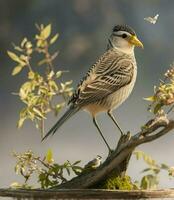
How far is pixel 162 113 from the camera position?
4.71ft

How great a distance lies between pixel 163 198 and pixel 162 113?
0.24 m

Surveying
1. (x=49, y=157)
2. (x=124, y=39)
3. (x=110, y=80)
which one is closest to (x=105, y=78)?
(x=110, y=80)

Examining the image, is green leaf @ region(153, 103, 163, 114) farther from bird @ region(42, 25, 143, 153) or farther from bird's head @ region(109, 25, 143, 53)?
bird's head @ region(109, 25, 143, 53)

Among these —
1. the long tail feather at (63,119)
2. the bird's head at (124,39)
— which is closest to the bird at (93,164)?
the long tail feather at (63,119)

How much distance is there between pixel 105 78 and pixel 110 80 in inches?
0.9

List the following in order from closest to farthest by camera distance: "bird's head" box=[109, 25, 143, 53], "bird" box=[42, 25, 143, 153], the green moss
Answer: the green moss, "bird" box=[42, 25, 143, 153], "bird's head" box=[109, 25, 143, 53]

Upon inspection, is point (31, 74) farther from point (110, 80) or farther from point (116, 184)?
point (110, 80)

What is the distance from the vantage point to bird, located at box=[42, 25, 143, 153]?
1866 millimetres

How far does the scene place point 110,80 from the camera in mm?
1963

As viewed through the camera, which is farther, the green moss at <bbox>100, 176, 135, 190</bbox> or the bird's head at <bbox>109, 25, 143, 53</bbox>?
the bird's head at <bbox>109, 25, 143, 53</bbox>

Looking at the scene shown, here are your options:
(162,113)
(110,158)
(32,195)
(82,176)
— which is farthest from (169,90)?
(32,195)

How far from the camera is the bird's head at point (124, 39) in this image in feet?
6.63

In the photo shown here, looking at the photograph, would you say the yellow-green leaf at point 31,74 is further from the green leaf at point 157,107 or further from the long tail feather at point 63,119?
the green leaf at point 157,107

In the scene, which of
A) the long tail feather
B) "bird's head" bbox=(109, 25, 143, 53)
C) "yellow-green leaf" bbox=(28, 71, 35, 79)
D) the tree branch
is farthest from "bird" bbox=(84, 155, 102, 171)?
"bird's head" bbox=(109, 25, 143, 53)
